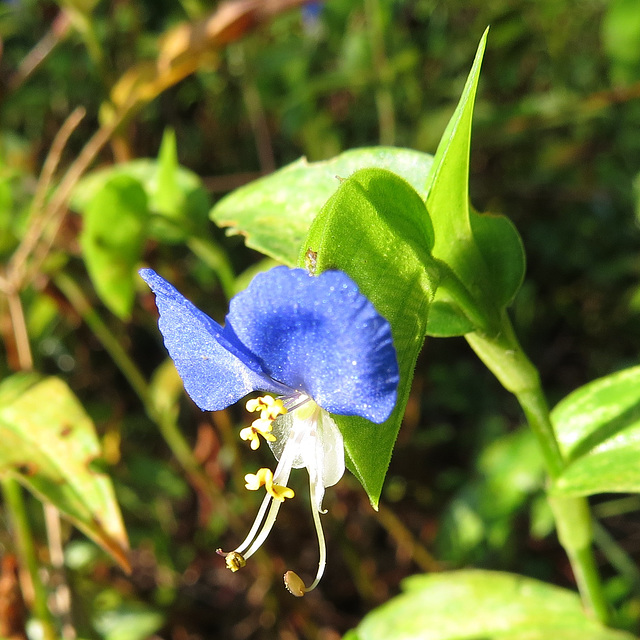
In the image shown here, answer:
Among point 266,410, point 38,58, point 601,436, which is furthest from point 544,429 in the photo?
point 38,58

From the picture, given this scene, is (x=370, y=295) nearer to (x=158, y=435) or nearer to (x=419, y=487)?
(x=419, y=487)

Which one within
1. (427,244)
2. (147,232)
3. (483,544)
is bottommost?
(483,544)

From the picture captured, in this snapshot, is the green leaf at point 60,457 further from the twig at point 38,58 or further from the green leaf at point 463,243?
the twig at point 38,58

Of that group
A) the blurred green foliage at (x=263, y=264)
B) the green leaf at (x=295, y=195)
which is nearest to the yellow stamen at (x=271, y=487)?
the green leaf at (x=295, y=195)

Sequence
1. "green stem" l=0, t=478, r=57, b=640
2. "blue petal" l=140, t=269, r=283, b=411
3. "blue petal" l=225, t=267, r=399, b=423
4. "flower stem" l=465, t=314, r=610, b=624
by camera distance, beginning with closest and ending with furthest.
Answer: "blue petal" l=225, t=267, r=399, b=423, "blue petal" l=140, t=269, r=283, b=411, "flower stem" l=465, t=314, r=610, b=624, "green stem" l=0, t=478, r=57, b=640

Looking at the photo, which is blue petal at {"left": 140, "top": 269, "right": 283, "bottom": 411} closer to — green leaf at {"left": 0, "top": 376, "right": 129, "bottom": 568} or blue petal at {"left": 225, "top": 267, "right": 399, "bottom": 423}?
→ blue petal at {"left": 225, "top": 267, "right": 399, "bottom": 423}

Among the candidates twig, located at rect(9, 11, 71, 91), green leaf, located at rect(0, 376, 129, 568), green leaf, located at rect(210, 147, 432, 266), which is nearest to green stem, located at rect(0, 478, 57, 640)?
green leaf, located at rect(0, 376, 129, 568)

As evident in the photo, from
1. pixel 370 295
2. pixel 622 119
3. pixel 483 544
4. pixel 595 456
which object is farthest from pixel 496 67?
pixel 370 295
